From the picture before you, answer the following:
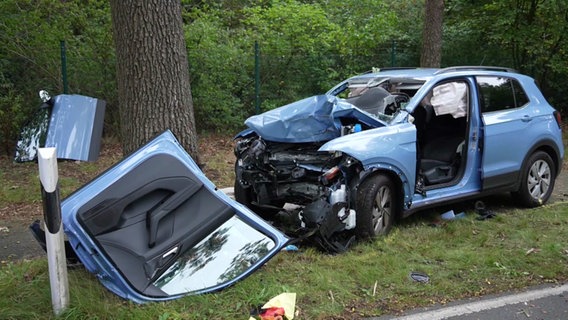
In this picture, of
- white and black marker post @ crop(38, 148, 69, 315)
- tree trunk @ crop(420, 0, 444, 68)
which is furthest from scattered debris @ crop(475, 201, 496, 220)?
tree trunk @ crop(420, 0, 444, 68)

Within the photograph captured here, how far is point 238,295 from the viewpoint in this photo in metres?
3.89

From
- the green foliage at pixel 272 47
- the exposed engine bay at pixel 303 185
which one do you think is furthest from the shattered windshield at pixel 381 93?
the green foliage at pixel 272 47

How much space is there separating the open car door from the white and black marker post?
0.18 m

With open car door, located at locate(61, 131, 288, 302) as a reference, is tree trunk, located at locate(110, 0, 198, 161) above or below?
above

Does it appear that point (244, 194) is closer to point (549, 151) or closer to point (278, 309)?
point (278, 309)

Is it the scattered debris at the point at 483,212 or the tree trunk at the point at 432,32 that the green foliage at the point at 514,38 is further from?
the scattered debris at the point at 483,212

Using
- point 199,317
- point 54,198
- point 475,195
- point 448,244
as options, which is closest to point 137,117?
point 54,198

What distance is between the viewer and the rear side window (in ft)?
20.7

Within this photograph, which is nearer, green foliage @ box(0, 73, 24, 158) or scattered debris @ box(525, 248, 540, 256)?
scattered debris @ box(525, 248, 540, 256)

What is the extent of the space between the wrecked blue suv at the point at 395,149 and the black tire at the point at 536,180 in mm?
14

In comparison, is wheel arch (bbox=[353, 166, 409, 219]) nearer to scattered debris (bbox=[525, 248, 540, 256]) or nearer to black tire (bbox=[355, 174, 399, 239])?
black tire (bbox=[355, 174, 399, 239])

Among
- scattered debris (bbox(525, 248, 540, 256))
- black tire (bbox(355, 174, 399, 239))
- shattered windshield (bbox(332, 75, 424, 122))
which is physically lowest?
scattered debris (bbox(525, 248, 540, 256))

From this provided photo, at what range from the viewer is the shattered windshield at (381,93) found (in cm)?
574

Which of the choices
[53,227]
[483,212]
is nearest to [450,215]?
[483,212]
